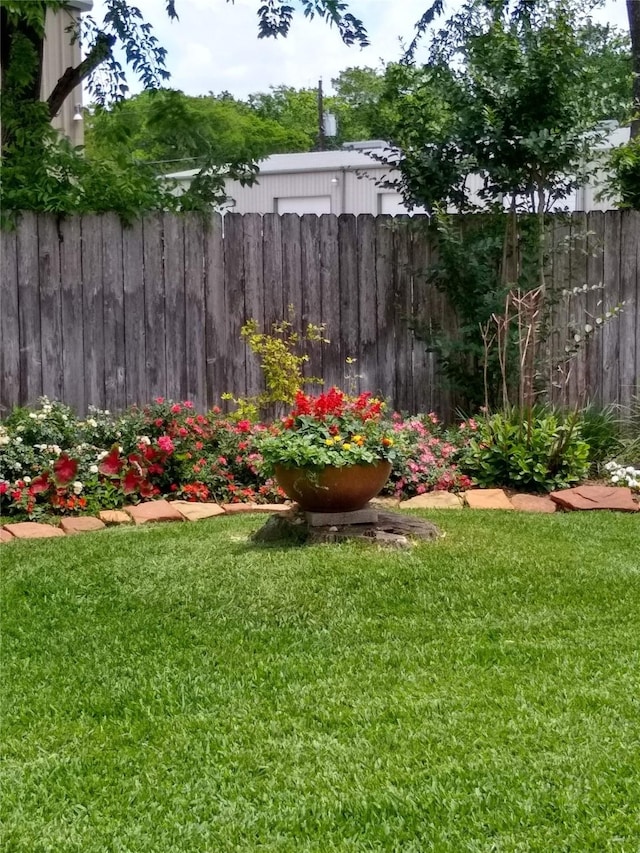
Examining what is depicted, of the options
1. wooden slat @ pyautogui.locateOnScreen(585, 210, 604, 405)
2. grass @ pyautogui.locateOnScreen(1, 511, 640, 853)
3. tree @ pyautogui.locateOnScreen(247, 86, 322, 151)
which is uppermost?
tree @ pyautogui.locateOnScreen(247, 86, 322, 151)

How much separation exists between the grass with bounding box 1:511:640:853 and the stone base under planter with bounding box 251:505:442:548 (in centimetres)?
14

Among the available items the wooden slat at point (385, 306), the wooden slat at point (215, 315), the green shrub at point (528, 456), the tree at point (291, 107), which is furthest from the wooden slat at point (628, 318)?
the tree at point (291, 107)

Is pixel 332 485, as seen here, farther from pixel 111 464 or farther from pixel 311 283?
pixel 311 283

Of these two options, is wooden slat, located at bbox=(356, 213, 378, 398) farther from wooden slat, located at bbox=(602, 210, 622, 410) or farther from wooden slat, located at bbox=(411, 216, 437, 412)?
wooden slat, located at bbox=(602, 210, 622, 410)

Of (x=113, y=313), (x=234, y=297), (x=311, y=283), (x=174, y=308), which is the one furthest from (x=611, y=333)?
(x=113, y=313)

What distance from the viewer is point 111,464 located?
20.1 ft

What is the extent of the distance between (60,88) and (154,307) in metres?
2.31

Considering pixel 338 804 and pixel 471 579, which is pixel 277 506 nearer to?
pixel 471 579

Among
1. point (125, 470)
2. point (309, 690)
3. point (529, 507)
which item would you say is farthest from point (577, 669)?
point (125, 470)

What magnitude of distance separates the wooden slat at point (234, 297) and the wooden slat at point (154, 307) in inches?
19.5

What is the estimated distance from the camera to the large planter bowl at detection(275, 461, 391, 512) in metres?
4.61

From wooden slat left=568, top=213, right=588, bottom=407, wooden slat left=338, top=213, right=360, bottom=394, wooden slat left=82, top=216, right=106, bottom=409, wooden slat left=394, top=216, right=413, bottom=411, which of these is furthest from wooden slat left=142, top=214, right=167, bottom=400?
wooden slat left=568, top=213, right=588, bottom=407

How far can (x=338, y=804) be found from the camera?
2.41 meters

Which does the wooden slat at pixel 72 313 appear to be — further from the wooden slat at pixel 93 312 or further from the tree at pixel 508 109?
the tree at pixel 508 109
